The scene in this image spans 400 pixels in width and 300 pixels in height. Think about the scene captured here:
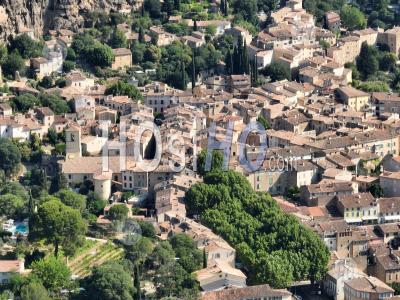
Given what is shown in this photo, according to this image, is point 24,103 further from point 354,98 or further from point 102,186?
point 354,98

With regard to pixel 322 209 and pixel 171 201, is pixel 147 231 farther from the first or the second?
pixel 322 209

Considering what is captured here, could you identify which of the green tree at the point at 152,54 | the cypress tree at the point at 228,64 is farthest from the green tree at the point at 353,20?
the green tree at the point at 152,54

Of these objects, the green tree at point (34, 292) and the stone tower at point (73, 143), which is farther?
the stone tower at point (73, 143)

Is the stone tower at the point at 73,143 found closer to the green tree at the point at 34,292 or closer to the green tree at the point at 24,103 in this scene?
the green tree at the point at 24,103

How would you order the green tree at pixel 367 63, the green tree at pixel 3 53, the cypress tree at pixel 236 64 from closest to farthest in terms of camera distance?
the green tree at pixel 3 53 < the cypress tree at pixel 236 64 < the green tree at pixel 367 63

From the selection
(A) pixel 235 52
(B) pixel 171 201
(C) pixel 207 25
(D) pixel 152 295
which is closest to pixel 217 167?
(B) pixel 171 201

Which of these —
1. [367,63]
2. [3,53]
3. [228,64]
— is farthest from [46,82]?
[367,63]
